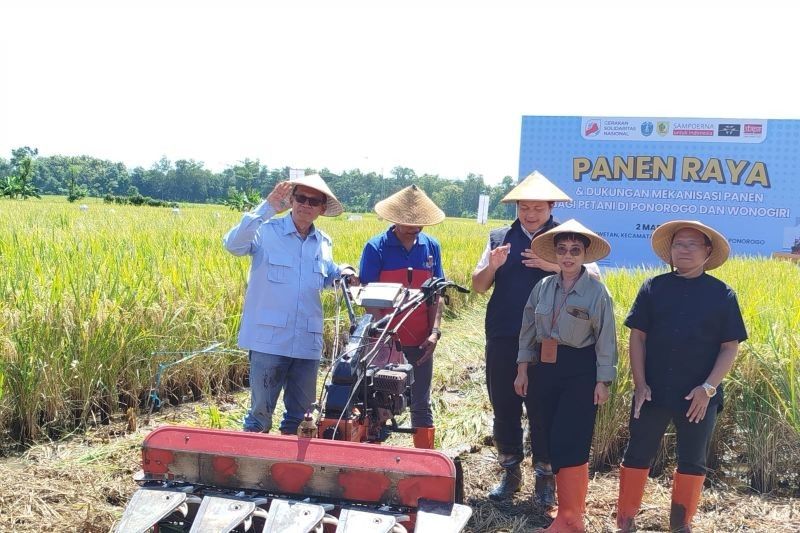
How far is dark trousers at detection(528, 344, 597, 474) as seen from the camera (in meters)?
3.76

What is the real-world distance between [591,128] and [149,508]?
43.1 ft

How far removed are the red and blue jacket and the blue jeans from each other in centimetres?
61

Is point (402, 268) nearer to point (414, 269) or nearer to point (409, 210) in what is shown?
point (414, 269)

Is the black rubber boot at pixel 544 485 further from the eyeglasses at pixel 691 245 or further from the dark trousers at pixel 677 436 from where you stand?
the eyeglasses at pixel 691 245

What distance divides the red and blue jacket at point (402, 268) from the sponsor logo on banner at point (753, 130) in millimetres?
11545

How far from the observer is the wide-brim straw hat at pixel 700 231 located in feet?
11.9

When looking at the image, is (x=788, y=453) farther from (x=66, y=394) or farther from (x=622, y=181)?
(x=622, y=181)

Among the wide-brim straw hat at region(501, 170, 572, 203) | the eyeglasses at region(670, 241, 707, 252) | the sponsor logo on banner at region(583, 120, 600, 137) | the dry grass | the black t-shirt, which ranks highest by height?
the sponsor logo on banner at region(583, 120, 600, 137)

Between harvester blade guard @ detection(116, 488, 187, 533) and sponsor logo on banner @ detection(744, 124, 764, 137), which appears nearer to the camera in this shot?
harvester blade guard @ detection(116, 488, 187, 533)

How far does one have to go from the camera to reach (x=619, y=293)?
6.25 m

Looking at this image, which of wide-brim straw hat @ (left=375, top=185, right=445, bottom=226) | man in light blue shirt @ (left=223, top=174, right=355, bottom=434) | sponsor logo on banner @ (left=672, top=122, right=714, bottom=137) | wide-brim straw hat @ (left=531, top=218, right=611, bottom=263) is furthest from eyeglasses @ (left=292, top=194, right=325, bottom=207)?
sponsor logo on banner @ (left=672, top=122, right=714, bottom=137)

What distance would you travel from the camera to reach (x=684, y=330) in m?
3.60

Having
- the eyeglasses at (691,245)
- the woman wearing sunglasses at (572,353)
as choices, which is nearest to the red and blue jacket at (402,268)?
the woman wearing sunglasses at (572,353)

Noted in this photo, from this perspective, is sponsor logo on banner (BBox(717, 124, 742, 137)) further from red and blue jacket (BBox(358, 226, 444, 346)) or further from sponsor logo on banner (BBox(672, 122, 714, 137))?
red and blue jacket (BBox(358, 226, 444, 346))
